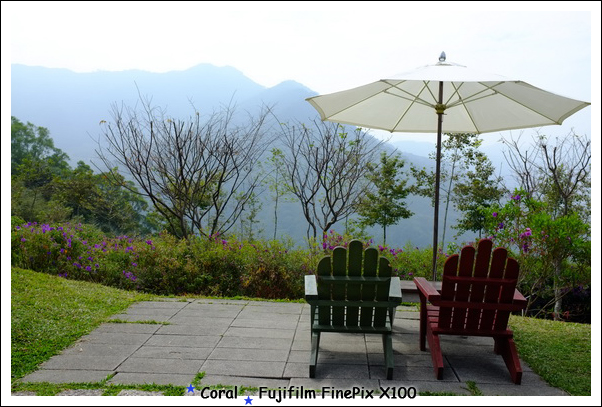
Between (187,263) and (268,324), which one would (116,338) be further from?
(187,263)

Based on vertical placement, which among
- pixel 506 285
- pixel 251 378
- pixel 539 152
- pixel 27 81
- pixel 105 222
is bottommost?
pixel 105 222

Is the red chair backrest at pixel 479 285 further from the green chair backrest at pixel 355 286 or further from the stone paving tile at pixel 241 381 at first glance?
the stone paving tile at pixel 241 381

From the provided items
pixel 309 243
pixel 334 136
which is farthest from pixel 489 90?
pixel 334 136

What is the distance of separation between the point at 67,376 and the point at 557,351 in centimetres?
362

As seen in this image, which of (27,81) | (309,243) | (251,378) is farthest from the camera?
(27,81)

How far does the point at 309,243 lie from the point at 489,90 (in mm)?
3129

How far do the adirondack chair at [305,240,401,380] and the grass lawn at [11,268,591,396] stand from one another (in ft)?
3.57

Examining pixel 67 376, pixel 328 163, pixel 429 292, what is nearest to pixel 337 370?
pixel 429 292

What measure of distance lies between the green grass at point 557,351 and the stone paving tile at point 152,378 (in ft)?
7.75

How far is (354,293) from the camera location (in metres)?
3.63

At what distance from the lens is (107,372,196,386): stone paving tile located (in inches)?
128

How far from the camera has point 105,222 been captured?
47.4 feet

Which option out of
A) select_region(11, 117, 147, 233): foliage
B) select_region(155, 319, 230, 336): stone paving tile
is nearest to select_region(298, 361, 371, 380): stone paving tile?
select_region(155, 319, 230, 336): stone paving tile

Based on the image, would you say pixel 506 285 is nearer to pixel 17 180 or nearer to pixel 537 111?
pixel 537 111
